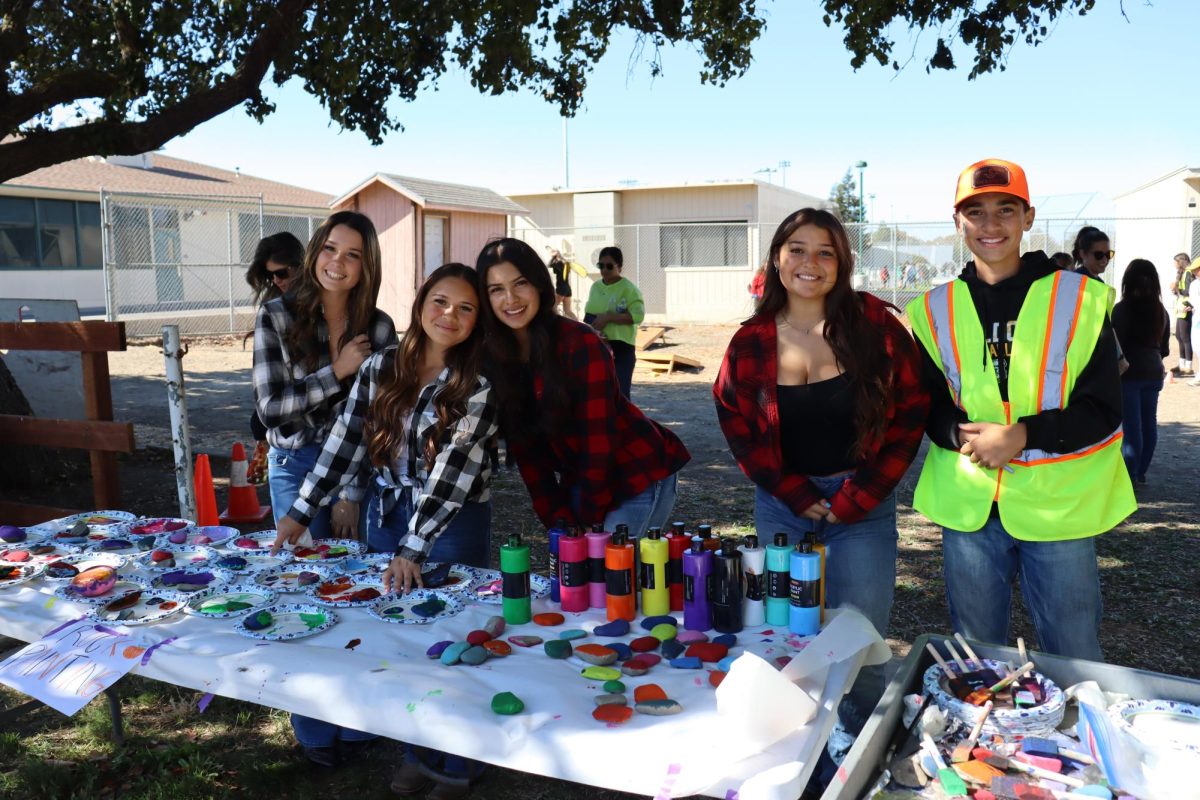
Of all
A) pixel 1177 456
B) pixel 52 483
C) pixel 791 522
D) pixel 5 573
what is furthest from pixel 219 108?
pixel 1177 456

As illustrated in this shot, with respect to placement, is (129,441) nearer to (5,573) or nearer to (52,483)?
(5,573)

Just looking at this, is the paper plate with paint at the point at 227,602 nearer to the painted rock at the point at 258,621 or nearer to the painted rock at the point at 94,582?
the painted rock at the point at 258,621

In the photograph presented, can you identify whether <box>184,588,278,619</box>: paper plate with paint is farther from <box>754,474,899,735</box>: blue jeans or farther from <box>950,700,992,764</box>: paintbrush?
<box>950,700,992,764</box>: paintbrush

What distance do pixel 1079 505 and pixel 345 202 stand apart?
835 inches

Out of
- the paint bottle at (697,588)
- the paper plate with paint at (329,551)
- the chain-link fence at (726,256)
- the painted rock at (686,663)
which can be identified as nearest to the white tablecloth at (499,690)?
the painted rock at (686,663)

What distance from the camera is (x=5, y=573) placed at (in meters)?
2.65

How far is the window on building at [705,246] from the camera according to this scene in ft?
72.6

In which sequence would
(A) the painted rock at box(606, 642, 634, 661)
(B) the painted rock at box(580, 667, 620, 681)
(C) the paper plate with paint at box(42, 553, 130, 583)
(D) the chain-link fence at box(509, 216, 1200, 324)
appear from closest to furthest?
(B) the painted rock at box(580, 667, 620, 681) < (A) the painted rock at box(606, 642, 634, 661) < (C) the paper plate with paint at box(42, 553, 130, 583) < (D) the chain-link fence at box(509, 216, 1200, 324)

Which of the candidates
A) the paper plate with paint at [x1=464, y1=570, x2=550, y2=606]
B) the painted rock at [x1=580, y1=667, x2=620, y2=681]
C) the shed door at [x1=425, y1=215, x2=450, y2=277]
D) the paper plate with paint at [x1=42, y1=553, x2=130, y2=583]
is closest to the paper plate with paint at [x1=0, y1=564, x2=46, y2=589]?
the paper plate with paint at [x1=42, y1=553, x2=130, y2=583]

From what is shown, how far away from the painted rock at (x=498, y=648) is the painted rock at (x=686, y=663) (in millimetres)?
385

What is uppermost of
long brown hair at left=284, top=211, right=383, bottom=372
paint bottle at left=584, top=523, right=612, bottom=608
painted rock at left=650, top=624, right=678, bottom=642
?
long brown hair at left=284, top=211, right=383, bottom=372

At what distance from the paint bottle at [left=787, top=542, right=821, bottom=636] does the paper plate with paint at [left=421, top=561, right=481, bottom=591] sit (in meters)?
0.93

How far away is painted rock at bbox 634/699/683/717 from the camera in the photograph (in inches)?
69.6

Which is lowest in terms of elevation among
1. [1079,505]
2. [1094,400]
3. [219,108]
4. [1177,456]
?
[1177,456]
